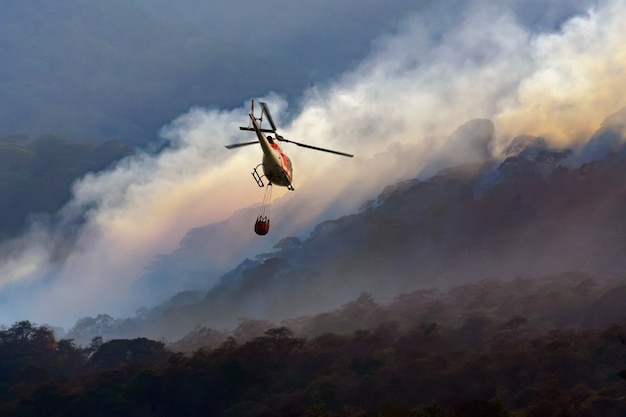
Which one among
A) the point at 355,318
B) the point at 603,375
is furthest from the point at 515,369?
the point at 355,318

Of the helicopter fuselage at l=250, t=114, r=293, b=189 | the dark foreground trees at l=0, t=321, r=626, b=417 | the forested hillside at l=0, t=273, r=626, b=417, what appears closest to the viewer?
the helicopter fuselage at l=250, t=114, r=293, b=189

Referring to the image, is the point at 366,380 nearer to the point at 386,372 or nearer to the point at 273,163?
the point at 386,372

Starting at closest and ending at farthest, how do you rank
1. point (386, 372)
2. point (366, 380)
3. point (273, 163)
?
point (273, 163) → point (366, 380) → point (386, 372)

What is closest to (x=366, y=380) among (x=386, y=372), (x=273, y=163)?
(x=386, y=372)

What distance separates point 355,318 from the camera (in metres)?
170

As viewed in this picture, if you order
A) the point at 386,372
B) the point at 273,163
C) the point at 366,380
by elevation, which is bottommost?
the point at 366,380

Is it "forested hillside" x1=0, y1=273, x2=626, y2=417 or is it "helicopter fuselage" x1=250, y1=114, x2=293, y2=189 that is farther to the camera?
"forested hillside" x1=0, y1=273, x2=626, y2=417

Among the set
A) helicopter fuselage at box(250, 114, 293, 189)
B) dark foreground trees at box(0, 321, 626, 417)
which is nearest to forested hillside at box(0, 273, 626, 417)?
dark foreground trees at box(0, 321, 626, 417)

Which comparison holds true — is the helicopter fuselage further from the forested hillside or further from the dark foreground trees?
the dark foreground trees

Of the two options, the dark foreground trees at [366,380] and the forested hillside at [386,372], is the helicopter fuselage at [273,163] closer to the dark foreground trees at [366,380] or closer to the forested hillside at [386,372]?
the forested hillside at [386,372]

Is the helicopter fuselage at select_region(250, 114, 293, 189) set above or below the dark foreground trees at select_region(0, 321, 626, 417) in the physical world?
above

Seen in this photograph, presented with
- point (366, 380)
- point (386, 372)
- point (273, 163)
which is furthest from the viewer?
point (386, 372)

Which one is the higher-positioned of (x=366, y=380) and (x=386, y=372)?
(x=386, y=372)

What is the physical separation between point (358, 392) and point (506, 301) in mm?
70755
